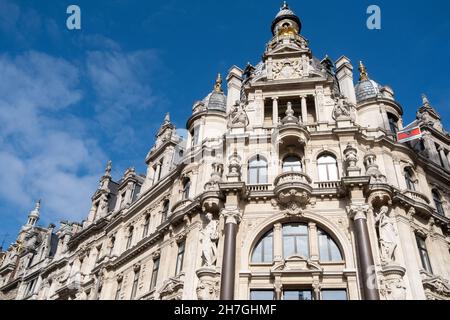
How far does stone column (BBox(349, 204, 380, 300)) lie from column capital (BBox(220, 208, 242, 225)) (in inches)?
243

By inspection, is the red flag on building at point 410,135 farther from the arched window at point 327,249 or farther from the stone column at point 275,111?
the arched window at point 327,249

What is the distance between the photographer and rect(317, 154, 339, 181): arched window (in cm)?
2630

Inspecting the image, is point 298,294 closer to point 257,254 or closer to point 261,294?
point 261,294

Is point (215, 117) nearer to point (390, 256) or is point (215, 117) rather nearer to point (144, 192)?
point (144, 192)

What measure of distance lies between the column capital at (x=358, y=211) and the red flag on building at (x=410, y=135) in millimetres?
6250

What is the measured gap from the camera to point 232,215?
78.4 feet

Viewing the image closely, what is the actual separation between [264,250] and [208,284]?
377cm

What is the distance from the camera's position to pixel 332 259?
22938 mm

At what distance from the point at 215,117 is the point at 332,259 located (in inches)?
574

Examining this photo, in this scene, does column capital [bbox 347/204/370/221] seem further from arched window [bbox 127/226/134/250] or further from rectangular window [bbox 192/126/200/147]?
arched window [bbox 127/226/134/250]

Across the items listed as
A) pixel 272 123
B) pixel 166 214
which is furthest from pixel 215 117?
pixel 166 214

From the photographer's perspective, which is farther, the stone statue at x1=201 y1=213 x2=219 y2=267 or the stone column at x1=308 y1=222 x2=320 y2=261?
the stone statue at x1=201 y1=213 x2=219 y2=267

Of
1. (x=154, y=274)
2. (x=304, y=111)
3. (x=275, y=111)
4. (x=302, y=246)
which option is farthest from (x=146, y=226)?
(x=304, y=111)

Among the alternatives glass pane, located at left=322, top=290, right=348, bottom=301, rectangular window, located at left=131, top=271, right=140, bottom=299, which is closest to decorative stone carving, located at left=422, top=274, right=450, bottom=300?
glass pane, located at left=322, top=290, right=348, bottom=301
